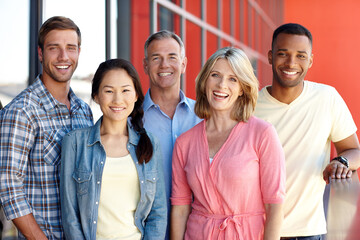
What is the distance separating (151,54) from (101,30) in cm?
199

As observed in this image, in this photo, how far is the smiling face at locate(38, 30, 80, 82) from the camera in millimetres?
2676

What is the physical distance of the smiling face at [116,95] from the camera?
245 centimetres

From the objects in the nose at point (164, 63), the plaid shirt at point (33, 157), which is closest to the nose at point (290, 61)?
the nose at point (164, 63)

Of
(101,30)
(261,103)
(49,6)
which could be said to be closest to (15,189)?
(261,103)

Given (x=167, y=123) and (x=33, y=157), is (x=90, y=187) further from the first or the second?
(x=167, y=123)

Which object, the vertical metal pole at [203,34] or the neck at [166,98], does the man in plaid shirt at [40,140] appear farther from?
the vertical metal pole at [203,34]

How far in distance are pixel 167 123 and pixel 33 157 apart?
2.85 feet

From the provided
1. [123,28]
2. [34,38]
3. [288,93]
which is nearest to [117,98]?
[288,93]

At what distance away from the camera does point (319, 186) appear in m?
2.84

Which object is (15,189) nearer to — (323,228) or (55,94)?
(55,94)

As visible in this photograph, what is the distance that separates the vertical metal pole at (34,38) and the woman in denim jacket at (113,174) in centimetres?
136

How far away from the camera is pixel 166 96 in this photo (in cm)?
304

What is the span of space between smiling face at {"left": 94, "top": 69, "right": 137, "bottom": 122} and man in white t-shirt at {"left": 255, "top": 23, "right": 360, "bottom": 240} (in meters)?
0.91

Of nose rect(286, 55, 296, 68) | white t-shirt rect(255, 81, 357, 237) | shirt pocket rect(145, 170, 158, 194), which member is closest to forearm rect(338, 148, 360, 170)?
white t-shirt rect(255, 81, 357, 237)
